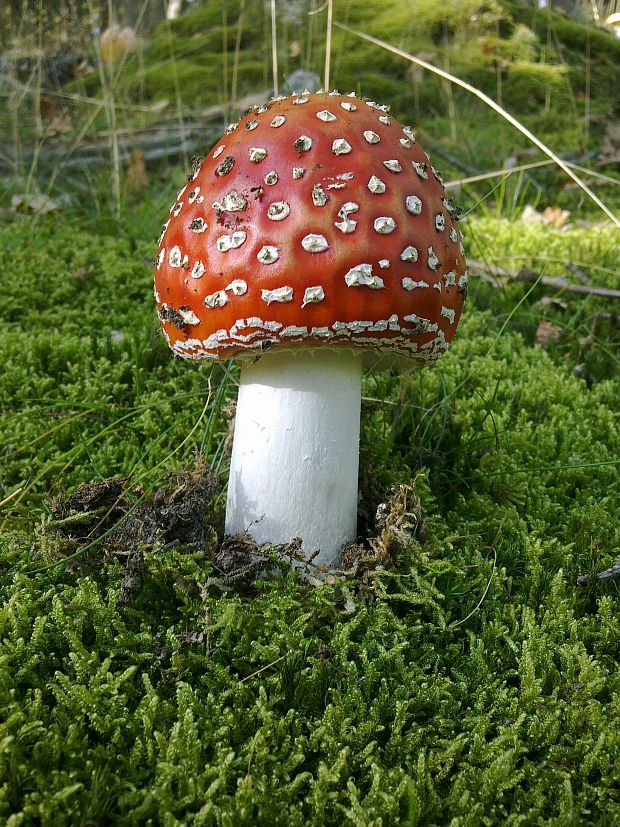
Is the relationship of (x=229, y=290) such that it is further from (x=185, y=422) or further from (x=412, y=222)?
(x=185, y=422)

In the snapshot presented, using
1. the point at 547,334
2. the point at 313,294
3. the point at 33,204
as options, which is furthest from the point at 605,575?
the point at 33,204

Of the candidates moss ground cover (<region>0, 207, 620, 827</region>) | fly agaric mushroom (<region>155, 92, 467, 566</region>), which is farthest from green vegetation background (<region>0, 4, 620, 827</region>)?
fly agaric mushroom (<region>155, 92, 467, 566</region>)

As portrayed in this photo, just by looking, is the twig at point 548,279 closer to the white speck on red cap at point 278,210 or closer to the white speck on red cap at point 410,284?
the white speck on red cap at point 410,284

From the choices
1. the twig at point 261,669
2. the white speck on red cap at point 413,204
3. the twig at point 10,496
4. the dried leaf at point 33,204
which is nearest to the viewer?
the twig at point 261,669

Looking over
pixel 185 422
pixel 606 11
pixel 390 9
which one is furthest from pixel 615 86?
pixel 185 422

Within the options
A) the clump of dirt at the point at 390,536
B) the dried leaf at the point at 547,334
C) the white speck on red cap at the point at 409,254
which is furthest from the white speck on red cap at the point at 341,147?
the dried leaf at the point at 547,334

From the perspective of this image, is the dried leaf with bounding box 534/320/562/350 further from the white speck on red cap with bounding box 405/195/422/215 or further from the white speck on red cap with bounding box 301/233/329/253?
the white speck on red cap with bounding box 301/233/329/253
